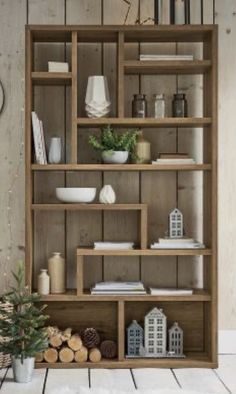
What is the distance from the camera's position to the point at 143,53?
409 cm

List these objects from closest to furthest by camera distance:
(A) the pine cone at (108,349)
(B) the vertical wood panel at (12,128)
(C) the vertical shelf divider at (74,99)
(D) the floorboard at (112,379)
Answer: (D) the floorboard at (112,379) → (C) the vertical shelf divider at (74,99) → (A) the pine cone at (108,349) → (B) the vertical wood panel at (12,128)

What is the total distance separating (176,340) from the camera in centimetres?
393

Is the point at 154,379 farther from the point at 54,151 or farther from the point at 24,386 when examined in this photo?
the point at 54,151

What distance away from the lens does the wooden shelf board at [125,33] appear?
148 inches

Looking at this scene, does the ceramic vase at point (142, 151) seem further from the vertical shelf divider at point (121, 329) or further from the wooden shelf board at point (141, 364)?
the wooden shelf board at point (141, 364)

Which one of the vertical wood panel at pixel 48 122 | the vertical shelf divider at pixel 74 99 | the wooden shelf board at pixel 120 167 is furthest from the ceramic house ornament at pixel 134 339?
the vertical shelf divider at pixel 74 99

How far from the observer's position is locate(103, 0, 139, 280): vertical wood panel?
409 centimetres

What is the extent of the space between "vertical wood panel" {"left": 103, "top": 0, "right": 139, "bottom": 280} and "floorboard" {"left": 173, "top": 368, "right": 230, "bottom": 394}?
2.26 feet

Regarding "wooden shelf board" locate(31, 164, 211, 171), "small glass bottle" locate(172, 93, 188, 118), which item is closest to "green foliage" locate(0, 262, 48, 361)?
"wooden shelf board" locate(31, 164, 211, 171)

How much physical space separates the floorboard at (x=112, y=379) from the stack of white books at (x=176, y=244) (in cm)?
72

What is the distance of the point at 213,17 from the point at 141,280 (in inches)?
65.8

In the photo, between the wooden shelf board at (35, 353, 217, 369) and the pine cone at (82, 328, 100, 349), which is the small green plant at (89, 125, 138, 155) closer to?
the pine cone at (82, 328, 100, 349)

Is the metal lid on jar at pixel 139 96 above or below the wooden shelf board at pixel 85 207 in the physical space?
above

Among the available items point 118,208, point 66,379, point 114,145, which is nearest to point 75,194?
point 118,208
